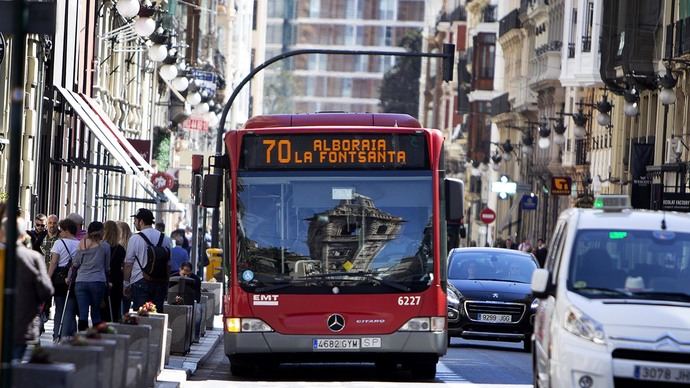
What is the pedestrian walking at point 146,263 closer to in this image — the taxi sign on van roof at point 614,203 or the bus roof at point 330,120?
the bus roof at point 330,120

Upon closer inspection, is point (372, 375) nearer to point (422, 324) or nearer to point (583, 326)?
point (422, 324)

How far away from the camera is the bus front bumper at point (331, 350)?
2233 cm

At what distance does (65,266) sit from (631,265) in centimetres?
901

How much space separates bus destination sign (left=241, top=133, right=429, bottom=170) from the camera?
22.8 metres

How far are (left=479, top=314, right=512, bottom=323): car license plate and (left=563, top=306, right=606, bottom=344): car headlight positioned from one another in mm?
14607

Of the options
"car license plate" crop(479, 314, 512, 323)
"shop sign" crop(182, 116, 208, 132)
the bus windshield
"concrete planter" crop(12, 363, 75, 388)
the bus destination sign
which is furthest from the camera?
"shop sign" crop(182, 116, 208, 132)

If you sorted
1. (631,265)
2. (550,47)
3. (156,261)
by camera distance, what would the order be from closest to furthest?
1. (631,265)
2. (156,261)
3. (550,47)

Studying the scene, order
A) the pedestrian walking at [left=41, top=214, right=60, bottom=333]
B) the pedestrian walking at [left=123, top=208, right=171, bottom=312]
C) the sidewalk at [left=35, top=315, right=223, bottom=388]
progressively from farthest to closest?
1. the pedestrian walking at [left=41, top=214, right=60, bottom=333]
2. the pedestrian walking at [left=123, top=208, right=171, bottom=312]
3. the sidewalk at [left=35, top=315, right=223, bottom=388]

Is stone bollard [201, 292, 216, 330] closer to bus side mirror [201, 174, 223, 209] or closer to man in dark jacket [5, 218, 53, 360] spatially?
bus side mirror [201, 174, 223, 209]

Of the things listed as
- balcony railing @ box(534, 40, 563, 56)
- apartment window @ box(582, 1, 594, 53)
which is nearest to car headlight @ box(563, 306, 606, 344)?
apartment window @ box(582, 1, 594, 53)

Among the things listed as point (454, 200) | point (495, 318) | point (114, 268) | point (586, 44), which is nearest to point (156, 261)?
point (114, 268)

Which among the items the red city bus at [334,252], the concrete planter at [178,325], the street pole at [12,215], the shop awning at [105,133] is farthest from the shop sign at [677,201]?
the street pole at [12,215]

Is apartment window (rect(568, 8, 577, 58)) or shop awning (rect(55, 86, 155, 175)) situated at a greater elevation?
apartment window (rect(568, 8, 577, 58))

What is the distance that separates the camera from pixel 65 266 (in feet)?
77.5
